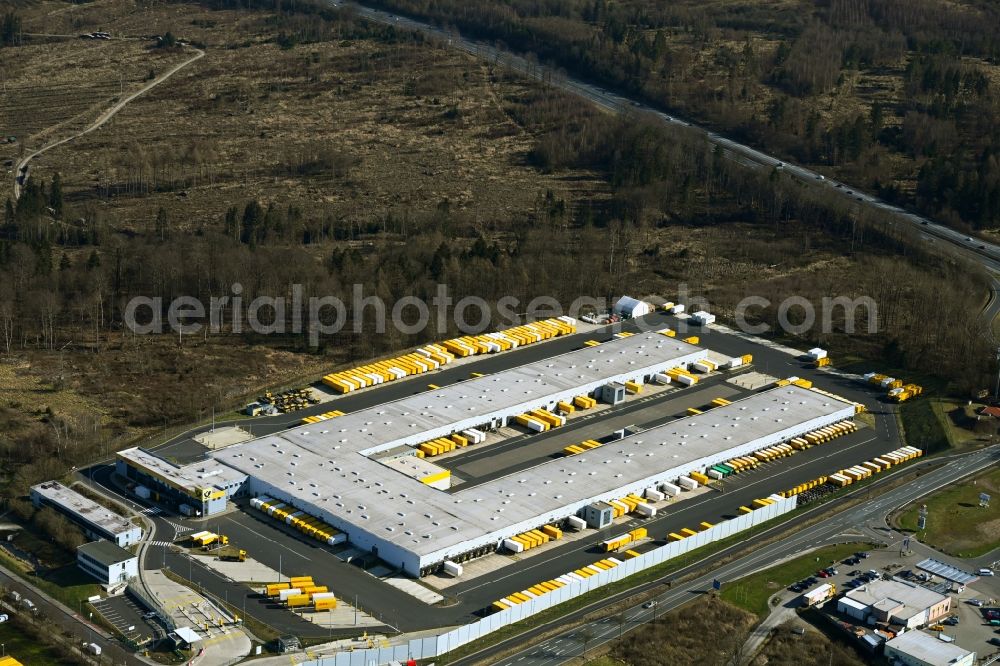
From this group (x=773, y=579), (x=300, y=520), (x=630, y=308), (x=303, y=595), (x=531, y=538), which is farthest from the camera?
(x=630, y=308)

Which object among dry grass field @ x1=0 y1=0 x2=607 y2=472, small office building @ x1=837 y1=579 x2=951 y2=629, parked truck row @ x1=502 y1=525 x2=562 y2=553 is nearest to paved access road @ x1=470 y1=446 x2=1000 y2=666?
small office building @ x1=837 y1=579 x2=951 y2=629

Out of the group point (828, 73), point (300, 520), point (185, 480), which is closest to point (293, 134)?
point (828, 73)

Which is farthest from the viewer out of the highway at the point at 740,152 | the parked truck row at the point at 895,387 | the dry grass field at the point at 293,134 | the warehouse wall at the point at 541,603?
the dry grass field at the point at 293,134

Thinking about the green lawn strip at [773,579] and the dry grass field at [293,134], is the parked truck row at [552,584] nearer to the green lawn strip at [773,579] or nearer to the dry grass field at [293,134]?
the green lawn strip at [773,579]

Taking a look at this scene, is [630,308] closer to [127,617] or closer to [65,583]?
[65,583]

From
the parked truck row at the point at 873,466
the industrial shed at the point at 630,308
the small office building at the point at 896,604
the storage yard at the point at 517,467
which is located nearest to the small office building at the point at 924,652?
the small office building at the point at 896,604

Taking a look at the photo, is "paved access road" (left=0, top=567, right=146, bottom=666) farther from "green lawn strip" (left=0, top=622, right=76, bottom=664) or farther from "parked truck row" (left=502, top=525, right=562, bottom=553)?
"parked truck row" (left=502, top=525, right=562, bottom=553)

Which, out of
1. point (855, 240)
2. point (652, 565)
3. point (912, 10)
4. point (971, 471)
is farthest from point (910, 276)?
point (912, 10)
